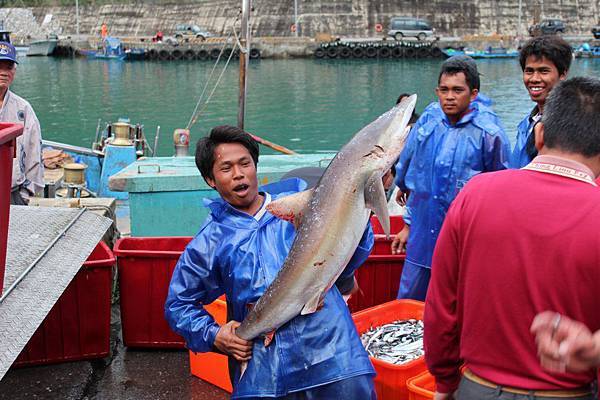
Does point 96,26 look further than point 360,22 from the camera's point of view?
Yes

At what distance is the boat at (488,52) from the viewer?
57969mm

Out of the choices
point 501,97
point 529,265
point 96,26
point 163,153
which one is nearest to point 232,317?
point 529,265

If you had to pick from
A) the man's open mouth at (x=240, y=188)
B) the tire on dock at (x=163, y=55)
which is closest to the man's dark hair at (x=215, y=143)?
the man's open mouth at (x=240, y=188)

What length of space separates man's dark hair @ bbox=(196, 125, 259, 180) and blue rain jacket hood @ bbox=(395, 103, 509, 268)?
1.70 m

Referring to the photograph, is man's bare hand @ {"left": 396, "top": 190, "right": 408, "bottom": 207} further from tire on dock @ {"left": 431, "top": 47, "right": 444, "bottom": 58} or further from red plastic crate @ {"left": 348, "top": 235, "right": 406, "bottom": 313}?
tire on dock @ {"left": 431, "top": 47, "right": 444, "bottom": 58}

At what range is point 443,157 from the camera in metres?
4.41

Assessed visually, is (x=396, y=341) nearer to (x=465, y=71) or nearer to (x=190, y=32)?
(x=465, y=71)

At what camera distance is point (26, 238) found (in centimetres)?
474

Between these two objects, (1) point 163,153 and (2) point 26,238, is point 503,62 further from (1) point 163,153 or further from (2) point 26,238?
(2) point 26,238

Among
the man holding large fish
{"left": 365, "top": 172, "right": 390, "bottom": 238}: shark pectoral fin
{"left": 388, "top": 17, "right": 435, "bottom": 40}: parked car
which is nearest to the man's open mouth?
the man holding large fish

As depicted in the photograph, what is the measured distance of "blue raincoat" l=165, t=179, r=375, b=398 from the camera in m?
2.71

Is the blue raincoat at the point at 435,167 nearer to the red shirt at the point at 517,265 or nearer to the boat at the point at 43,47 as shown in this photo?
the red shirt at the point at 517,265

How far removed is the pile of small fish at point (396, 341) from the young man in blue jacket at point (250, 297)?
3.78 ft

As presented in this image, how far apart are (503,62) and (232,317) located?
5524cm
